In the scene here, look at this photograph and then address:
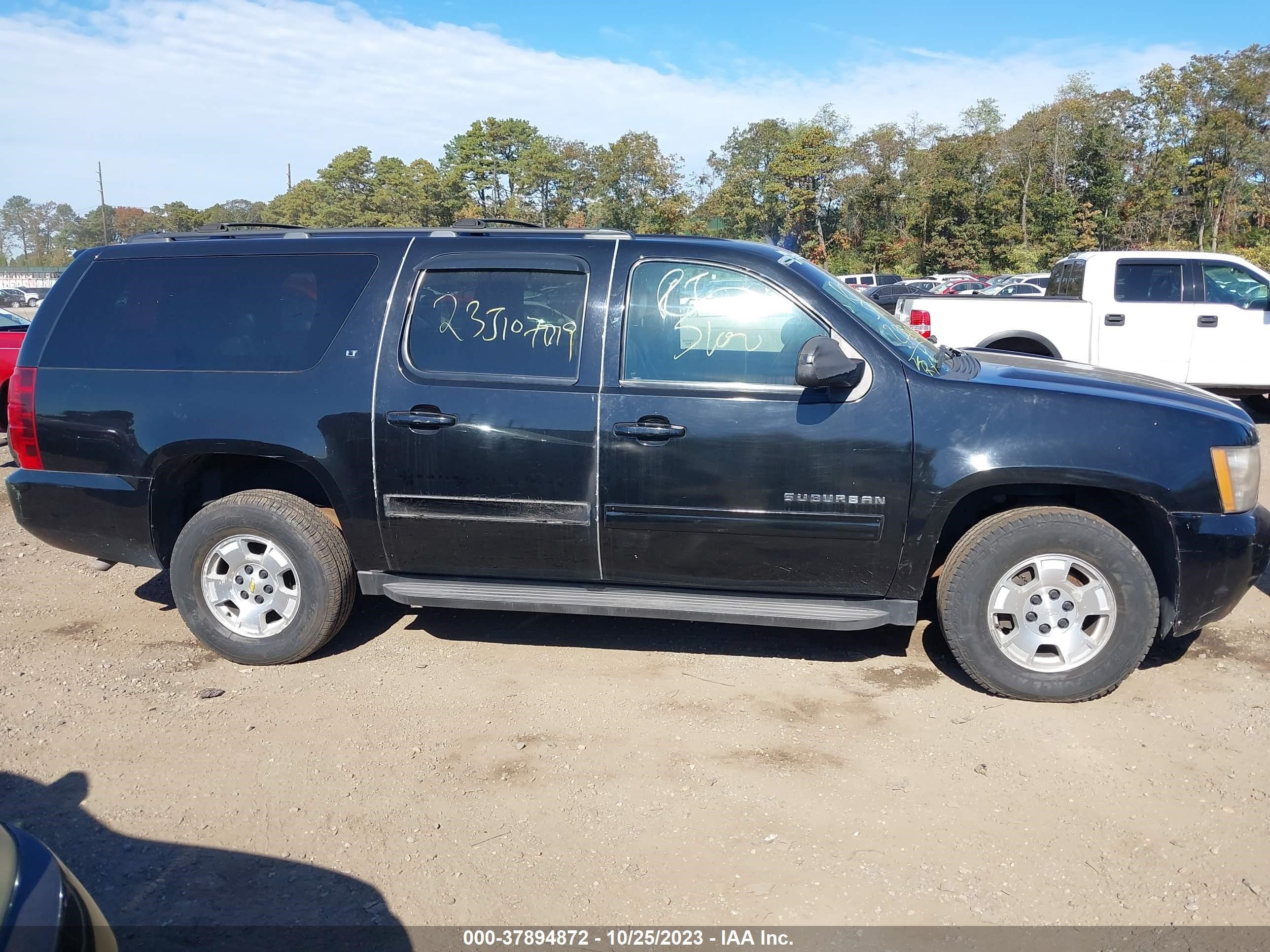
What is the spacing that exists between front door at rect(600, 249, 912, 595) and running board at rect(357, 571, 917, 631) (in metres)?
0.07

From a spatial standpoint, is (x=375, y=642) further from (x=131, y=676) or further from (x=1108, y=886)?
(x=1108, y=886)

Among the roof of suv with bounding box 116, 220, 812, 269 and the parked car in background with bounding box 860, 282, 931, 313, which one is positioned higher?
the roof of suv with bounding box 116, 220, 812, 269

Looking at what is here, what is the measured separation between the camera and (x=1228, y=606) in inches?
161

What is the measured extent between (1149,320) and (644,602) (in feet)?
27.4

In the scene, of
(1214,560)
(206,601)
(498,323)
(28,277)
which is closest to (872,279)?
(1214,560)

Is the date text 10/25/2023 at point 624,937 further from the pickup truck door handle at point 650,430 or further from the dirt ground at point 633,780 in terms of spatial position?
the pickup truck door handle at point 650,430

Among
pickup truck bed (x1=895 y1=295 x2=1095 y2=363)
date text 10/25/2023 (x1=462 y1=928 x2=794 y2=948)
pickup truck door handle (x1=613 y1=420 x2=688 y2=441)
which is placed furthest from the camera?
pickup truck bed (x1=895 y1=295 x2=1095 y2=363)

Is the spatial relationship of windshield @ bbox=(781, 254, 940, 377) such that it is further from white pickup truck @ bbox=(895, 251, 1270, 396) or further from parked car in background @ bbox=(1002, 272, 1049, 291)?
parked car in background @ bbox=(1002, 272, 1049, 291)

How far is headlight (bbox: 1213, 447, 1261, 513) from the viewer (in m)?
3.96

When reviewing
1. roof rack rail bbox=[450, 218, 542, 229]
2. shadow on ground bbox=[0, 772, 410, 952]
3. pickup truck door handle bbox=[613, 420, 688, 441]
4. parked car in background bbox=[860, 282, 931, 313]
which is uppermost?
roof rack rail bbox=[450, 218, 542, 229]

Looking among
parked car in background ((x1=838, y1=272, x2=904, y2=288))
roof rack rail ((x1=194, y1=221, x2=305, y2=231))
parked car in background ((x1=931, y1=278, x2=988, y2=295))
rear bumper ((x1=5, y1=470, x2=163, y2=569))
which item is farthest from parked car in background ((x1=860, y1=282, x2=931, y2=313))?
rear bumper ((x1=5, y1=470, x2=163, y2=569))

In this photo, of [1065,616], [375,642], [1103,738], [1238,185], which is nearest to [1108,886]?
[1103,738]

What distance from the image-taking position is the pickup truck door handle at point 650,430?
4.12 metres

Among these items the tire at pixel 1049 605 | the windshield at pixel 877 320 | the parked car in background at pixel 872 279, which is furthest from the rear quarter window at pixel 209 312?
the parked car in background at pixel 872 279
